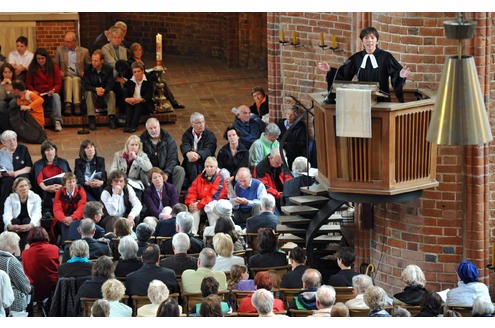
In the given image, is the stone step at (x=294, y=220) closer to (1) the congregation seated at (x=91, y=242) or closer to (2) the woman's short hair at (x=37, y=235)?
(1) the congregation seated at (x=91, y=242)

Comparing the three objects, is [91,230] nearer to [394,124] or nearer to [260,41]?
[394,124]

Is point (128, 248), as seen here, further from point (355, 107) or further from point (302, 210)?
point (355, 107)

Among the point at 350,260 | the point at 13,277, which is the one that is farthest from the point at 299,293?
the point at 13,277

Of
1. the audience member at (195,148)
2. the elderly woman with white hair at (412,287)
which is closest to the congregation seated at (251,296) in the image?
the elderly woman with white hair at (412,287)

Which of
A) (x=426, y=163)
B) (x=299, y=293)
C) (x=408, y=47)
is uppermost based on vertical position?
(x=408, y=47)

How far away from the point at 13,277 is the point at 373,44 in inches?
153

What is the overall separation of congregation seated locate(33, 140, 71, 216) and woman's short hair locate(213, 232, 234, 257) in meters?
3.18

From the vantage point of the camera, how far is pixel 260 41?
24844mm

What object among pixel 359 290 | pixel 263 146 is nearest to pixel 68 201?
pixel 263 146

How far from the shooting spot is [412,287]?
1305 centimetres

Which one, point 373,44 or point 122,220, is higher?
point 373,44

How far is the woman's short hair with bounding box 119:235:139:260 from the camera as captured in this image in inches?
542

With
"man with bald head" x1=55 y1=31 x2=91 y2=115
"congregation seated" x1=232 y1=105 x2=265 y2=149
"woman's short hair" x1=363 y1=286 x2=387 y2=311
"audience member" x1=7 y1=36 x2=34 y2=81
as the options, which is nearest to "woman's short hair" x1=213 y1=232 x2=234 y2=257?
"woman's short hair" x1=363 y1=286 x2=387 y2=311

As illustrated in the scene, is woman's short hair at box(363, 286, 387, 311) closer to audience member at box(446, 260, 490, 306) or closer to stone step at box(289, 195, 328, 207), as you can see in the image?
audience member at box(446, 260, 490, 306)
